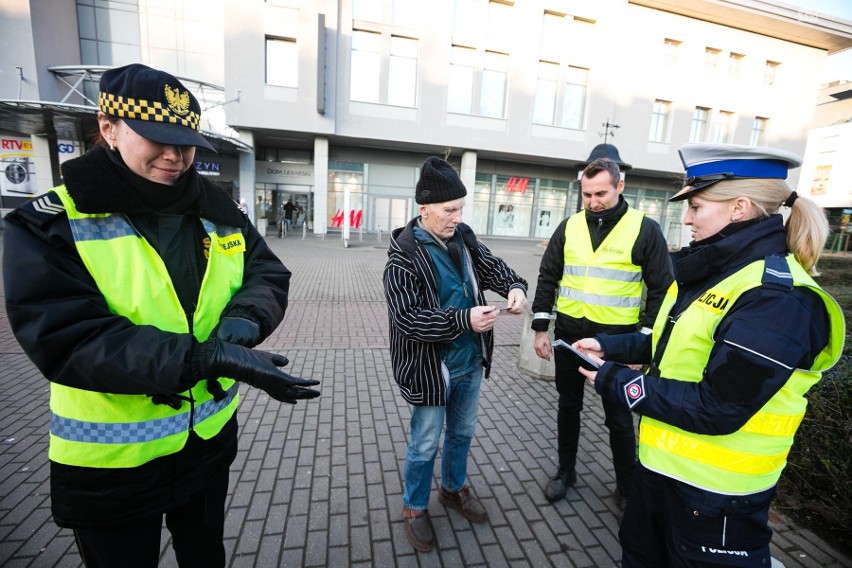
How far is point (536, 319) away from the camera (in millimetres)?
2986

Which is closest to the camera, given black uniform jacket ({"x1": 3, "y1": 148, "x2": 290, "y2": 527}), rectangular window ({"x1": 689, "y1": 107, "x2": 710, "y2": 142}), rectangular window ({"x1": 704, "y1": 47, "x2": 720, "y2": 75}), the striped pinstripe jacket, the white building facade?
black uniform jacket ({"x1": 3, "y1": 148, "x2": 290, "y2": 527})

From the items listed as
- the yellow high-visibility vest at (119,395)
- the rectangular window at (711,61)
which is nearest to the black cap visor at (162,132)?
the yellow high-visibility vest at (119,395)

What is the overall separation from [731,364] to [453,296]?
4.38 feet

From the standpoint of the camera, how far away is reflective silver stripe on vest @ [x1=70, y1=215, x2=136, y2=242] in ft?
4.16

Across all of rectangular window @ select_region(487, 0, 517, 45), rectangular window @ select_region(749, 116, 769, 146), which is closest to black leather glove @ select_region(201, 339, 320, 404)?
rectangular window @ select_region(487, 0, 517, 45)

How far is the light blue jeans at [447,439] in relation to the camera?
236 centimetres

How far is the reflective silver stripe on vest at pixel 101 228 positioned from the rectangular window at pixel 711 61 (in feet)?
106

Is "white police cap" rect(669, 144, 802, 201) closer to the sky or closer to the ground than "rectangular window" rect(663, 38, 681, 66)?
closer to the ground

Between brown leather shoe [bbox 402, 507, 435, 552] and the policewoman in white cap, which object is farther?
brown leather shoe [bbox 402, 507, 435, 552]

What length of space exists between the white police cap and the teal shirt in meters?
1.16

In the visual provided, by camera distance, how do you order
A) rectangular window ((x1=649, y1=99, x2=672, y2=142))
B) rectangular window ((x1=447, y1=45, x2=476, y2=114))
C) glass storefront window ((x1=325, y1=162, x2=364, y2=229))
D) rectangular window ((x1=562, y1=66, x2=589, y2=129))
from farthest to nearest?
rectangular window ((x1=649, y1=99, x2=672, y2=142)) → glass storefront window ((x1=325, y1=162, x2=364, y2=229)) → rectangular window ((x1=562, y1=66, x2=589, y2=129)) → rectangular window ((x1=447, y1=45, x2=476, y2=114))

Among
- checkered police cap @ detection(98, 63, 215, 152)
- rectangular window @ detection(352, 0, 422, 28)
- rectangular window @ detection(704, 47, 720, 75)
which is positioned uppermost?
rectangular window @ detection(704, 47, 720, 75)

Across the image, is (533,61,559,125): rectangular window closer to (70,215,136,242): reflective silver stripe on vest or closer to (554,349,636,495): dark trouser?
(554,349,636,495): dark trouser

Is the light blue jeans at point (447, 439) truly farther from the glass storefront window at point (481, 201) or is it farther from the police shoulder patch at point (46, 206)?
the glass storefront window at point (481, 201)
